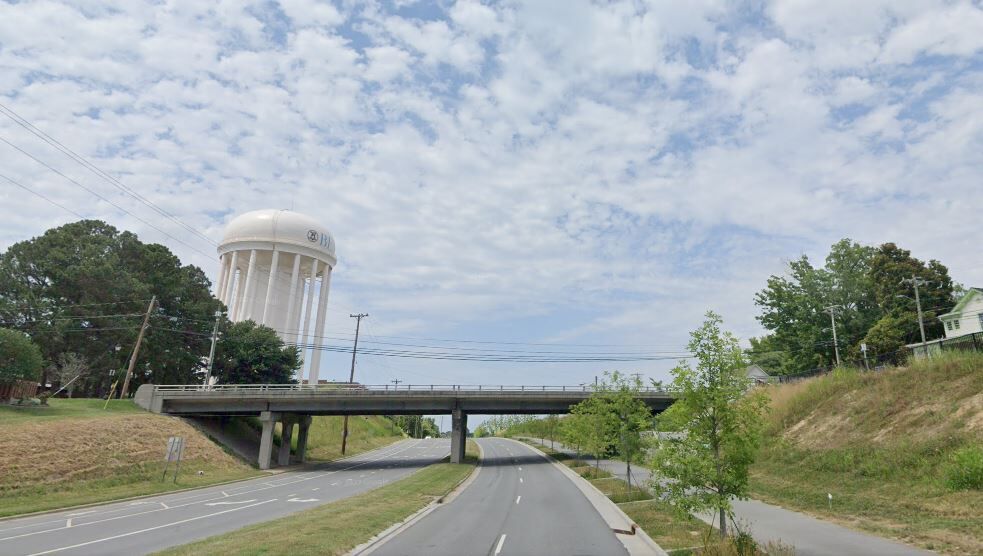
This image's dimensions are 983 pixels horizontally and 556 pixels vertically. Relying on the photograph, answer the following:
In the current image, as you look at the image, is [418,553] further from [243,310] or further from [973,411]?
[243,310]

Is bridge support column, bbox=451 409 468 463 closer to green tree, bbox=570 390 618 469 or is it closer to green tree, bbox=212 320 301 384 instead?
green tree, bbox=570 390 618 469

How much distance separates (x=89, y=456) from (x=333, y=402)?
63.2 ft

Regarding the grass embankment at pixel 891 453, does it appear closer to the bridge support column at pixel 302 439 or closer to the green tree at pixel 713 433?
the green tree at pixel 713 433

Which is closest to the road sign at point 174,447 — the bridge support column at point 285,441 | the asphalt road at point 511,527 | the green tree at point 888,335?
the asphalt road at point 511,527

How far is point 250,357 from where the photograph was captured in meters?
61.9

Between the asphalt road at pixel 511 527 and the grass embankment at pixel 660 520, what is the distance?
115 centimetres

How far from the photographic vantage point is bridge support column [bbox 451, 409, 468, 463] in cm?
4994

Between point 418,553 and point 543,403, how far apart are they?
139ft

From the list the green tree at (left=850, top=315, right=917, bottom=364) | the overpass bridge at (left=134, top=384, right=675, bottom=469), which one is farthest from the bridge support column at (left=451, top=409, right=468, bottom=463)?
the green tree at (left=850, top=315, right=917, bottom=364)

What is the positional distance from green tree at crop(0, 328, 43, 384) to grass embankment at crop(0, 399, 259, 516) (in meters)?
2.41

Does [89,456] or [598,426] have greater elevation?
[598,426]

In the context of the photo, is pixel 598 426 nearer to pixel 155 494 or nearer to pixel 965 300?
pixel 155 494

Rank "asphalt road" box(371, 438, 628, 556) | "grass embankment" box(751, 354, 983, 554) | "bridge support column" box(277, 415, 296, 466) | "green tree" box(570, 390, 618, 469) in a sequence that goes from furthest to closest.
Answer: "bridge support column" box(277, 415, 296, 466) < "green tree" box(570, 390, 618, 469) < "grass embankment" box(751, 354, 983, 554) < "asphalt road" box(371, 438, 628, 556)

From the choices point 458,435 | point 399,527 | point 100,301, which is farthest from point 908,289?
point 100,301
